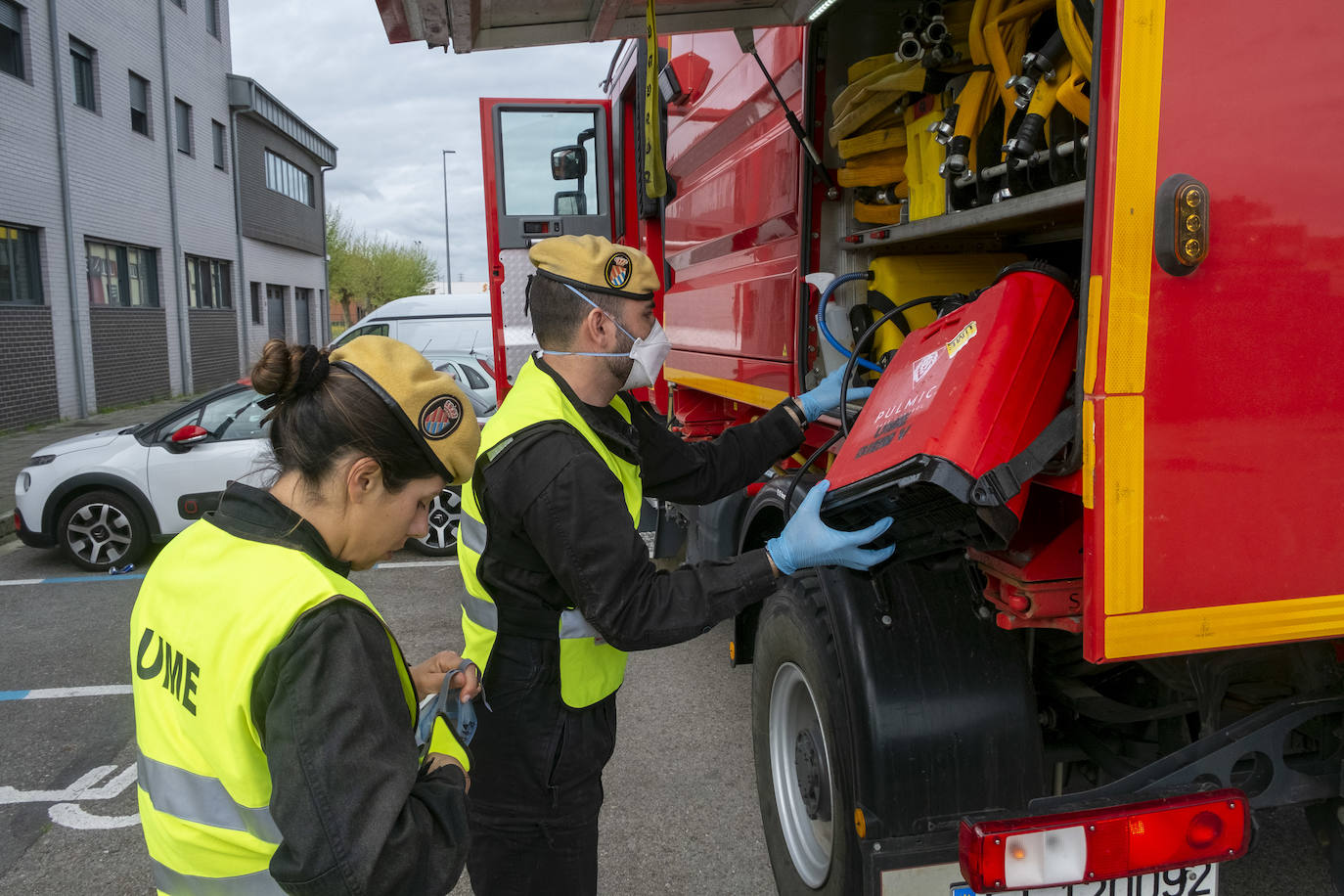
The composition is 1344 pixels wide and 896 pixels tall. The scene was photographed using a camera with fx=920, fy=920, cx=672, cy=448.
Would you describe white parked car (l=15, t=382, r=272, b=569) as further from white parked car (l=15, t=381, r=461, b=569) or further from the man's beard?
the man's beard

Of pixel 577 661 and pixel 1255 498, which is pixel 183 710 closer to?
pixel 577 661

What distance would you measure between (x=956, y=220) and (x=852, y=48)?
1024mm

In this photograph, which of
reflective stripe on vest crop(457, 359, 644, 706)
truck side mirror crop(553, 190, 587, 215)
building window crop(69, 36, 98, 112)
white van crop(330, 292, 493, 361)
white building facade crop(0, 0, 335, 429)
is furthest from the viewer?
building window crop(69, 36, 98, 112)

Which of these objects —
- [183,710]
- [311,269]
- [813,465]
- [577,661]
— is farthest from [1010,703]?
[311,269]

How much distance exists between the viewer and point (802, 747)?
2418mm

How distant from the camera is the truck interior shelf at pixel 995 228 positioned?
65.9 inches

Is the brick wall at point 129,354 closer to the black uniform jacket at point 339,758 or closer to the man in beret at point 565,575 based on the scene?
the man in beret at point 565,575

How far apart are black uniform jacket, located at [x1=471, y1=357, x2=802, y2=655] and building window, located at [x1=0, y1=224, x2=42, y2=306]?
13.7 metres

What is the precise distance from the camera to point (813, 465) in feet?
10.00

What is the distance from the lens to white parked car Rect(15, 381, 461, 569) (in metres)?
6.34

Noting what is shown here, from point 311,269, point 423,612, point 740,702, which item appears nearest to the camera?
point 740,702

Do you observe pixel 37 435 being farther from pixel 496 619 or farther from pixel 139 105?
pixel 496 619

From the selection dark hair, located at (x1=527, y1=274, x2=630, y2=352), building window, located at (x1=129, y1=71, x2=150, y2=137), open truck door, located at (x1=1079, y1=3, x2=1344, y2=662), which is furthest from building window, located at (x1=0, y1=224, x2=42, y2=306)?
open truck door, located at (x1=1079, y1=3, x2=1344, y2=662)

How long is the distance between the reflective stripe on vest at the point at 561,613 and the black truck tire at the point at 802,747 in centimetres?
49
